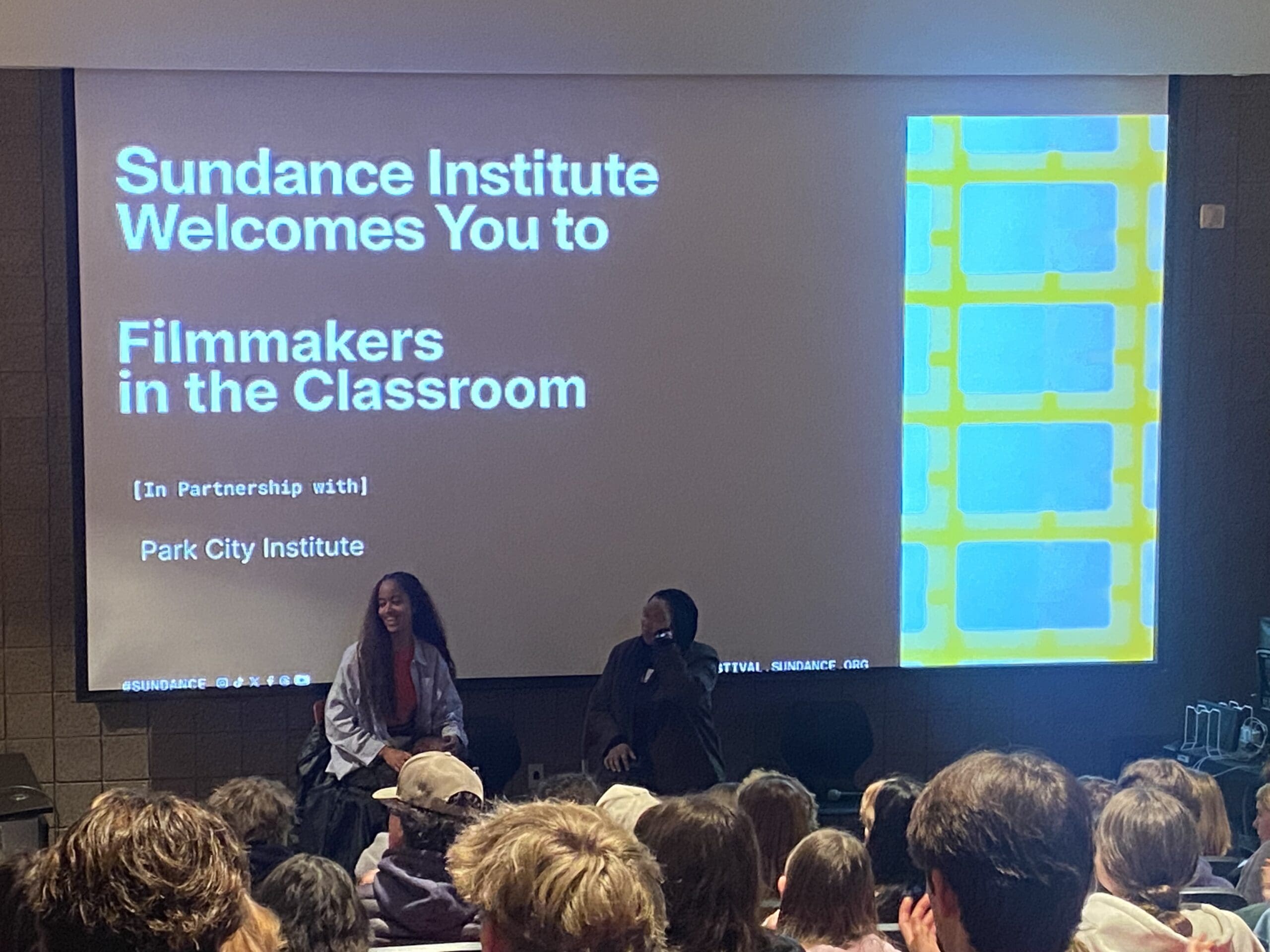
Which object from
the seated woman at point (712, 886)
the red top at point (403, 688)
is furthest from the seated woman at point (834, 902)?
the red top at point (403, 688)

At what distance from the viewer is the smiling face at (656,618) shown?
4.76m

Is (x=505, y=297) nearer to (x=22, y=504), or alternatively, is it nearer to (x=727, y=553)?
(x=727, y=553)

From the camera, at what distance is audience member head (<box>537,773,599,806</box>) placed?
3033 millimetres

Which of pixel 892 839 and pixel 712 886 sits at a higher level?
pixel 712 886

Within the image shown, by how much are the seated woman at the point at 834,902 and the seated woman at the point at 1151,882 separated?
0.32 metres

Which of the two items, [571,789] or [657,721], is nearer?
[571,789]

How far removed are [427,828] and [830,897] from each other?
780mm

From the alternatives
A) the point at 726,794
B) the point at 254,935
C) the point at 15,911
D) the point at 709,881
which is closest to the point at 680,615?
the point at 726,794

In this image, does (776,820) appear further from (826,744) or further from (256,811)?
(826,744)

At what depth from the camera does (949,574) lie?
16.9 ft

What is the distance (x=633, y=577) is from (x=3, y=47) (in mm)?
2715

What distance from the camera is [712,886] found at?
185 cm

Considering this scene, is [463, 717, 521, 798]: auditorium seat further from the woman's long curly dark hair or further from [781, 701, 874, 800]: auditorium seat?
[781, 701, 874, 800]: auditorium seat

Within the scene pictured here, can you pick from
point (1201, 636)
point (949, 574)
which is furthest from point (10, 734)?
point (1201, 636)
